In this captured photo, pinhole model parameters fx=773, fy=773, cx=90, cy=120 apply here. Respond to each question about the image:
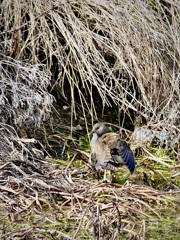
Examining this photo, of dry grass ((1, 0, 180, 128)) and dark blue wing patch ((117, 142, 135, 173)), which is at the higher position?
dry grass ((1, 0, 180, 128))

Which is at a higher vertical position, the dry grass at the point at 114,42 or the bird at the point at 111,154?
the dry grass at the point at 114,42

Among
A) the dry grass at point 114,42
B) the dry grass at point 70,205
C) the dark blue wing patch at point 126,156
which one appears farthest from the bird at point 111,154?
the dry grass at point 114,42

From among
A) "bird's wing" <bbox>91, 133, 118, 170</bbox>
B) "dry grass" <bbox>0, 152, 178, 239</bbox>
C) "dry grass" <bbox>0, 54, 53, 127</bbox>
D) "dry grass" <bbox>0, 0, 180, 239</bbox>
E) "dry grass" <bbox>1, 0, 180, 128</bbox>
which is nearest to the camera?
"dry grass" <bbox>0, 152, 178, 239</bbox>

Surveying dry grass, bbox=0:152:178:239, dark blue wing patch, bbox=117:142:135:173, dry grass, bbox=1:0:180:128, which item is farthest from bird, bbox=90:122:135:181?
dry grass, bbox=1:0:180:128

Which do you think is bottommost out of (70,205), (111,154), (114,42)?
(70,205)

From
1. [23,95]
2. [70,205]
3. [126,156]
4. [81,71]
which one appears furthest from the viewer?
[81,71]

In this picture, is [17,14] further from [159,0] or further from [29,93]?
[159,0]

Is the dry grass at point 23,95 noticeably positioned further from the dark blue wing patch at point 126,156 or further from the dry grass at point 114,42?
the dark blue wing patch at point 126,156

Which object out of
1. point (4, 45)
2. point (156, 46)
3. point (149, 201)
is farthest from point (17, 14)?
point (149, 201)

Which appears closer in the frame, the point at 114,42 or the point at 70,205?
the point at 70,205

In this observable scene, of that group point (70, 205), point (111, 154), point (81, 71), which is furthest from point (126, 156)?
point (81, 71)

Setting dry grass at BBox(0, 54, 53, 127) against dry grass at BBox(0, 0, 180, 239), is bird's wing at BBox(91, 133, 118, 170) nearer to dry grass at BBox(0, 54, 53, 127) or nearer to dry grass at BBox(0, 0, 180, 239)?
dry grass at BBox(0, 0, 180, 239)

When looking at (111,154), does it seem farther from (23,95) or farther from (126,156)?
(23,95)

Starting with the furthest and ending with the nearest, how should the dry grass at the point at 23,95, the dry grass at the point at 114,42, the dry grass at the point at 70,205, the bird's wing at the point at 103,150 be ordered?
the dry grass at the point at 114,42, the dry grass at the point at 23,95, the bird's wing at the point at 103,150, the dry grass at the point at 70,205
